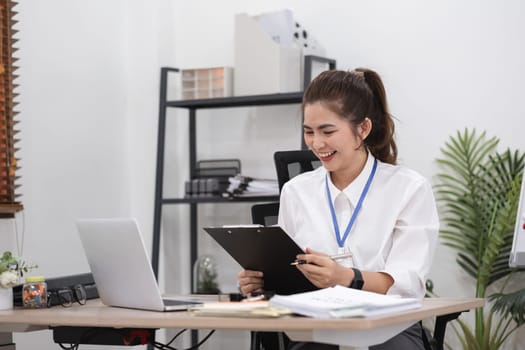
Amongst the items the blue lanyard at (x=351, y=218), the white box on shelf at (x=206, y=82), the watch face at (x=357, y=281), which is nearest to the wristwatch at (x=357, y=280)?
the watch face at (x=357, y=281)

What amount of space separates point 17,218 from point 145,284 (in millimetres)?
1828

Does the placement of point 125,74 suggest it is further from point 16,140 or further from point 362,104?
point 362,104

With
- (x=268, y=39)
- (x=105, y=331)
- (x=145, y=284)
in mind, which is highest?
(x=268, y=39)

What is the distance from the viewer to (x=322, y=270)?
215cm

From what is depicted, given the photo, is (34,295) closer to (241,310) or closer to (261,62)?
(241,310)

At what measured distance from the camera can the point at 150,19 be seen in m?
4.65

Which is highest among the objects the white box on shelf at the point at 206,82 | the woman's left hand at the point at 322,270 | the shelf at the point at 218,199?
the white box on shelf at the point at 206,82

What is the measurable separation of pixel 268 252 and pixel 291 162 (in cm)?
74

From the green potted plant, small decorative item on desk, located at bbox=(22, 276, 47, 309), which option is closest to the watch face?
small decorative item on desk, located at bbox=(22, 276, 47, 309)

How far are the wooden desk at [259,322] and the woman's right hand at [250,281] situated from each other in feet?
1.01

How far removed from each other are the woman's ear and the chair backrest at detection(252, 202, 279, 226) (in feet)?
1.48

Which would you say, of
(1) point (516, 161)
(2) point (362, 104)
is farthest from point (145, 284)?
(1) point (516, 161)

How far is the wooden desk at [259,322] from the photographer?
1.76 meters

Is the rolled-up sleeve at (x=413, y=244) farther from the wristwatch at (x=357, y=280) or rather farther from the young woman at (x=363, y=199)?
the wristwatch at (x=357, y=280)
